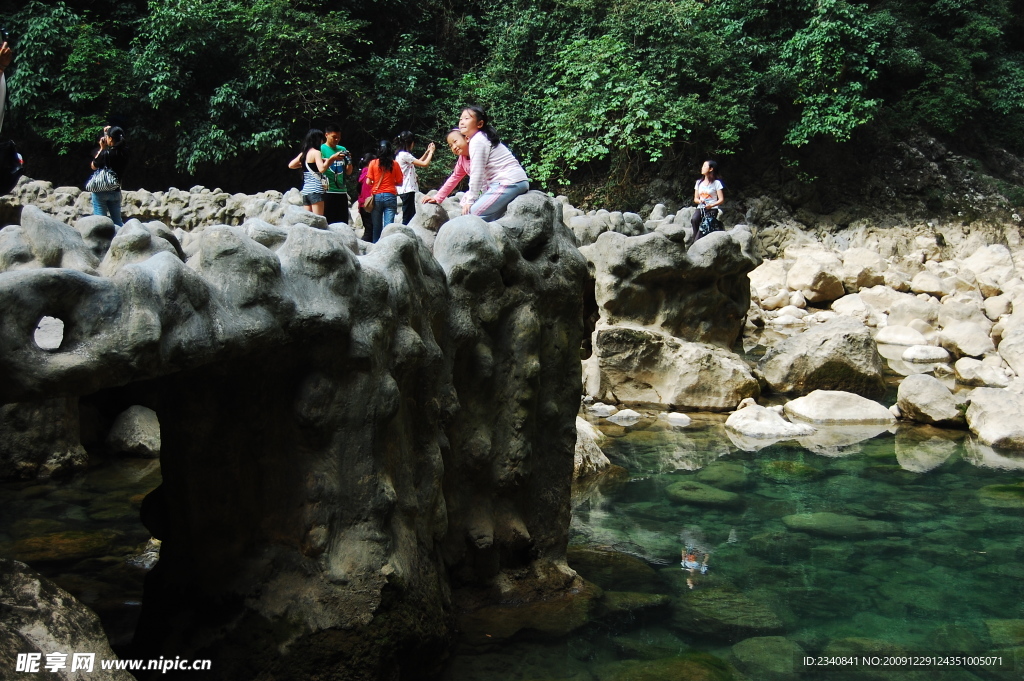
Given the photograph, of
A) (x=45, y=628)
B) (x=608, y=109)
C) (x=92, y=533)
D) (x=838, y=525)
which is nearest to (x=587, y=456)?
(x=838, y=525)

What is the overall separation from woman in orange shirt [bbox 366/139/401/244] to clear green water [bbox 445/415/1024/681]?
299 cm

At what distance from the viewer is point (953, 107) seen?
20.7 meters

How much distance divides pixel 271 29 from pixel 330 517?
18.6 metres

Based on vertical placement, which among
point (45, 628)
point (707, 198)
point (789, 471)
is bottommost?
point (789, 471)

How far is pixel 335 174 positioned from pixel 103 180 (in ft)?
6.78

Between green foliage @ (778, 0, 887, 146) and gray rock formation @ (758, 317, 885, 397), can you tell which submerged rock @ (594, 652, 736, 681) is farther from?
green foliage @ (778, 0, 887, 146)

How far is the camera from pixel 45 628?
260 centimetres

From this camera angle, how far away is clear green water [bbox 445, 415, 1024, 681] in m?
4.40

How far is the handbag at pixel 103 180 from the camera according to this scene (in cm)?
834

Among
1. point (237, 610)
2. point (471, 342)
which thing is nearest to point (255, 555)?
point (237, 610)

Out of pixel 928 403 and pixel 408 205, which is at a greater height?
pixel 408 205

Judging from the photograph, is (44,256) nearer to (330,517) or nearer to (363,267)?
(363,267)

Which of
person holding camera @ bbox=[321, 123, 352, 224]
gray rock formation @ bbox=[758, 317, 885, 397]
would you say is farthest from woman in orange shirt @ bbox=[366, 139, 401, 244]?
gray rock formation @ bbox=[758, 317, 885, 397]

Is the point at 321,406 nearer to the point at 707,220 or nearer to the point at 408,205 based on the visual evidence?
the point at 408,205
